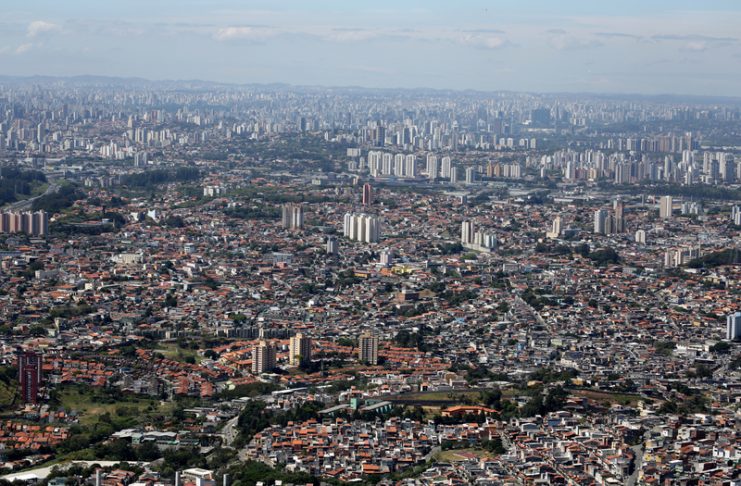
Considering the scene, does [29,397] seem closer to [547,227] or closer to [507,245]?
[507,245]

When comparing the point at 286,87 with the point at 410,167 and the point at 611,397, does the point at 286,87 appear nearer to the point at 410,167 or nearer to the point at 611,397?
→ the point at 410,167

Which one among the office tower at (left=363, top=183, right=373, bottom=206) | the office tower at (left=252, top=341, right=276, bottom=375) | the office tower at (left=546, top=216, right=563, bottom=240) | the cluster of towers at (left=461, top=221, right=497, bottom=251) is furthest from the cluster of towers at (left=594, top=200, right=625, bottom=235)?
the office tower at (left=252, top=341, right=276, bottom=375)

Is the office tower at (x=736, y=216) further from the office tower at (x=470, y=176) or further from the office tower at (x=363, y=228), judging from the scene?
the office tower at (x=470, y=176)

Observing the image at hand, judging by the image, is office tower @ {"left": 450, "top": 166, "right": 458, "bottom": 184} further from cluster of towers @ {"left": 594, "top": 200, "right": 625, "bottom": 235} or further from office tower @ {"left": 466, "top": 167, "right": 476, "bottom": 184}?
cluster of towers @ {"left": 594, "top": 200, "right": 625, "bottom": 235}

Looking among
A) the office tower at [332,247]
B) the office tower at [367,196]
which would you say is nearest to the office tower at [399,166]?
the office tower at [367,196]

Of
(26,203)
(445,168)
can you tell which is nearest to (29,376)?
(26,203)

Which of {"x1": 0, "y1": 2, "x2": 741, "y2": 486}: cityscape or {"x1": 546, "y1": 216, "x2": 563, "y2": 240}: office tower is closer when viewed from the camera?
{"x1": 0, "y1": 2, "x2": 741, "y2": 486}: cityscape

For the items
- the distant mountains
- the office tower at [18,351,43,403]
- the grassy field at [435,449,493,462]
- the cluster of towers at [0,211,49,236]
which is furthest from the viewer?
the distant mountains
